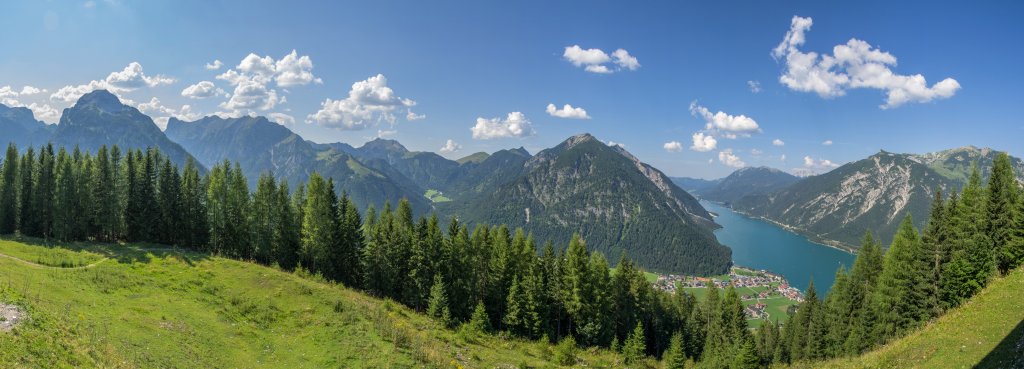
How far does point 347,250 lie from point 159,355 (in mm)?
38551

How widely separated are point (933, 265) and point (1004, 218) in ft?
26.5

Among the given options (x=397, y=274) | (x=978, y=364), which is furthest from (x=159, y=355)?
(x=978, y=364)

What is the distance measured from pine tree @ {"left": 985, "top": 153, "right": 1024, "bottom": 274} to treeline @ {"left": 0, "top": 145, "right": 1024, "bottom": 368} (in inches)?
93.6

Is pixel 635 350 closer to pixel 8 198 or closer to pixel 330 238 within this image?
pixel 330 238

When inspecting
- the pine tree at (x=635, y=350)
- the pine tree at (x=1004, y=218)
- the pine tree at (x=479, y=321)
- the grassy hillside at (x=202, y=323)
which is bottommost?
the pine tree at (x=635, y=350)

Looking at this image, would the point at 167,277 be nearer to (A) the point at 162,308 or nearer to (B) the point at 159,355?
(A) the point at 162,308

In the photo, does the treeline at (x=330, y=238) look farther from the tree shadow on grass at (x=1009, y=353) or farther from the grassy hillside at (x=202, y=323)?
the tree shadow on grass at (x=1009, y=353)

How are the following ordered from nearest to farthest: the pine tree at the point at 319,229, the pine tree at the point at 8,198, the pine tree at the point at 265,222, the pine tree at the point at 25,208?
1. the pine tree at the point at 8,198
2. the pine tree at the point at 319,229
3. the pine tree at the point at 25,208
4. the pine tree at the point at 265,222

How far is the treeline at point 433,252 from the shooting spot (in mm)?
51594

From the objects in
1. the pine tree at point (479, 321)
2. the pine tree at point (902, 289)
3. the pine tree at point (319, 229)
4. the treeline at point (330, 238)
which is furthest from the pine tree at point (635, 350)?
the pine tree at point (319, 229)

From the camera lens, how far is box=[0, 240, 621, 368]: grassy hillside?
883 inches

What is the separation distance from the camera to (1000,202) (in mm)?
43781

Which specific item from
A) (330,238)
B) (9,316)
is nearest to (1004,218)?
(330,238)

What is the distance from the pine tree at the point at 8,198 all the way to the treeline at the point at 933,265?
366 feet
